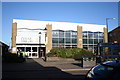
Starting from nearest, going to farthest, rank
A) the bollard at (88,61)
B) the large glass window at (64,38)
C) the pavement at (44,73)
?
1. the pavement at (44,73)
2. the bollard at (88,61)
3. the large glass window at (64,38)

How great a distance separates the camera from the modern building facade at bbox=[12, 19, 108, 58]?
29.1m

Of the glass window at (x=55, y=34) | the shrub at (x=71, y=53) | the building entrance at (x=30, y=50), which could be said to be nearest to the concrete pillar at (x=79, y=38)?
the glass window at (x=55, y=34)

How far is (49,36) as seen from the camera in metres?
31.5

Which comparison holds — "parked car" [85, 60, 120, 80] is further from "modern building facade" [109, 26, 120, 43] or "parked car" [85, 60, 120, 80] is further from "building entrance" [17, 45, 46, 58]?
"modern building facade" [109, 26, 120, 43]

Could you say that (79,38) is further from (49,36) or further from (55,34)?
(49,36)

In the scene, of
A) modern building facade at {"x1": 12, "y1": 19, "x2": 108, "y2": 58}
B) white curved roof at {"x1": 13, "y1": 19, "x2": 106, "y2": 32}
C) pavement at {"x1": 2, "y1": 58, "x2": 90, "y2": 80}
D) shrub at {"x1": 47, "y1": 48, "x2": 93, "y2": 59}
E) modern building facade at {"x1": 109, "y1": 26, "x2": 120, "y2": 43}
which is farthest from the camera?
modern building facade at {"x1": 109, "y1": 26, "x2": 120, "y2": 43}

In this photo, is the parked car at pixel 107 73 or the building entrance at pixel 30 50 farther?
the building entrance at pixel 30 50

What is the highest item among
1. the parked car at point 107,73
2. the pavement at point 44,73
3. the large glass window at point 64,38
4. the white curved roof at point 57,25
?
the white curved roof at point 57,25

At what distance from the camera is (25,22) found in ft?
105

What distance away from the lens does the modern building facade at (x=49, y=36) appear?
29.1 metres

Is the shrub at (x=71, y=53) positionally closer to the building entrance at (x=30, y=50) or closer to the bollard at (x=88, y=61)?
the building entrance at (x=30, y=50)

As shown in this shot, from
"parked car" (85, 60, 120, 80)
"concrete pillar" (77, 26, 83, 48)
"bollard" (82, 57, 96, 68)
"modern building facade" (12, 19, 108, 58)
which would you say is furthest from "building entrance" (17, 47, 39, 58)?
"parked car" (85, 60, 120, 80)

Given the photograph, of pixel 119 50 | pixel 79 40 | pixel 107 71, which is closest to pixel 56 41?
pixel 79 40

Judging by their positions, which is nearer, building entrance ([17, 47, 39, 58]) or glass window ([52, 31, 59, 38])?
building entrance ([17, 47, 39, 58])
